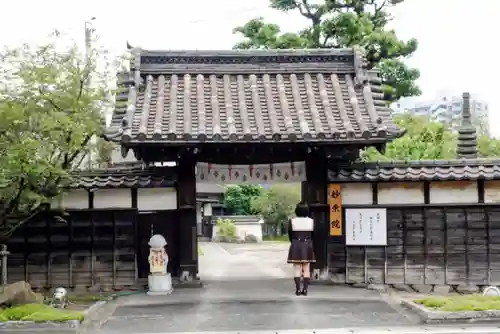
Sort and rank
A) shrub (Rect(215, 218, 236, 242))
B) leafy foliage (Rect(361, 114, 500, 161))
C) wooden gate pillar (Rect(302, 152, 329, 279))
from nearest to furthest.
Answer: wooden gate pillar (Rect(302, 152, 329, 279))
leafy foliage (Rect(361, 114, 500, 161))
shrub (Rect(215, 218, 236, 242))

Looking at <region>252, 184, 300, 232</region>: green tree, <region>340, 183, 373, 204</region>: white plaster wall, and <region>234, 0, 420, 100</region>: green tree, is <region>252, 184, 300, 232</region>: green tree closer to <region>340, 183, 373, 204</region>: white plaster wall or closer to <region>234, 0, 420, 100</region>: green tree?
<region>234, 0, 420, 100</region>: green tree

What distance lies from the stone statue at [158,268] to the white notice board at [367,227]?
15.1 feet

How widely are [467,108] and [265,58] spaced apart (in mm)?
6742

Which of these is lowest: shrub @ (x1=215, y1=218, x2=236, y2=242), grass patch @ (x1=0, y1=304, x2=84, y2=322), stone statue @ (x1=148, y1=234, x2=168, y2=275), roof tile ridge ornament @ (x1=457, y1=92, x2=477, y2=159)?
shrub @ (x1=215, y1=218, x2=236, y2=242)

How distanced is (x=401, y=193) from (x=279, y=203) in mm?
33306

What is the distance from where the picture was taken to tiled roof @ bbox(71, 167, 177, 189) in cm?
1573

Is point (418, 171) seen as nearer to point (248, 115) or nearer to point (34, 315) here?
point (248, 115)

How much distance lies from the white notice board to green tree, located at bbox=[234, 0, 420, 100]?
13.8m

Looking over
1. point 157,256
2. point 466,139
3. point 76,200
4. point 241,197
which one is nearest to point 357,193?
point 157,256

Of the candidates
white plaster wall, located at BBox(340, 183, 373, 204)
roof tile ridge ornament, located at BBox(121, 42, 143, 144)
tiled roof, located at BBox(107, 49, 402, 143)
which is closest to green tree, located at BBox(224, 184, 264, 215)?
tiled roof, located at BBox(107, 49, 402, 143)

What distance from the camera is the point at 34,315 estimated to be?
37.6 ft

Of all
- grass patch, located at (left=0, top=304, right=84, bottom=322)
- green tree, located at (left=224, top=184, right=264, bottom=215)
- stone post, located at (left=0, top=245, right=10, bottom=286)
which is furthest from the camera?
green tree, located at (left=224, top=184, right=264, bottom=215)

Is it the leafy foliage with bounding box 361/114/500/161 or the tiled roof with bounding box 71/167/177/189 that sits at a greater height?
the leafy foliage with bounding box 361/114/500/161

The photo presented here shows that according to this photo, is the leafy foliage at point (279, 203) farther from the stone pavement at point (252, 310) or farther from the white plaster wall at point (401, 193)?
the white plaster wall at point (401, 193)
